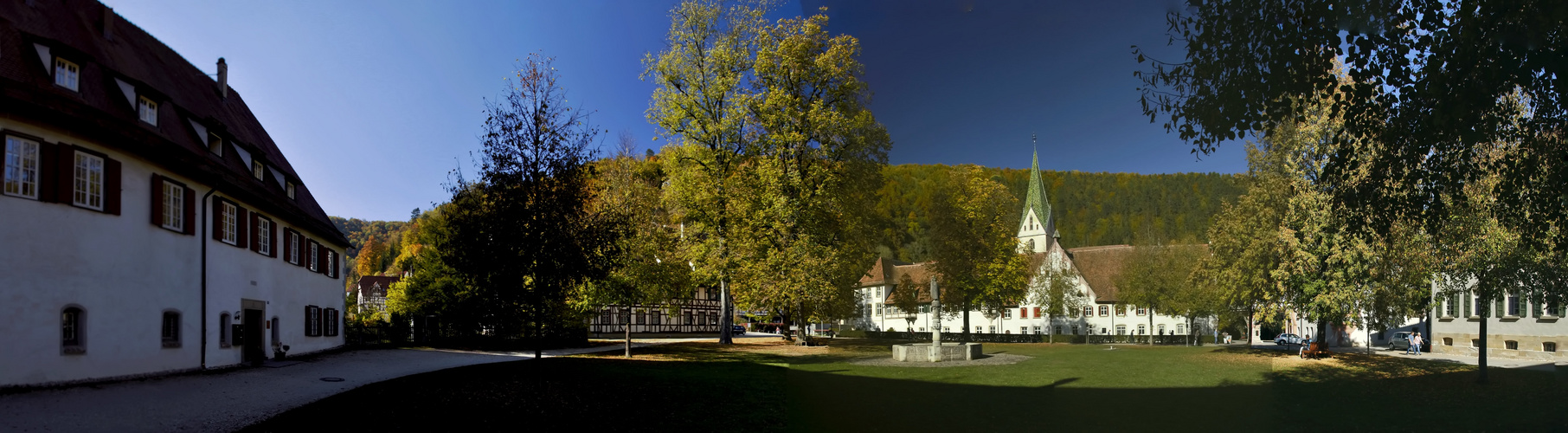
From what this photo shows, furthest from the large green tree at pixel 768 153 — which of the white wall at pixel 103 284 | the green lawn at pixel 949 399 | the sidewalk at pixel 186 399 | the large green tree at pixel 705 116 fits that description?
the white wall at pixel 103 284

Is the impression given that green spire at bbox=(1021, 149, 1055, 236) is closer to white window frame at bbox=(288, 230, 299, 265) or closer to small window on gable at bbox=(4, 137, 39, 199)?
A: white window frame at bbox=(288, 230, 299, 265)

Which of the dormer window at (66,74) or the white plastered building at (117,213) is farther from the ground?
the dormer window at (66,74)

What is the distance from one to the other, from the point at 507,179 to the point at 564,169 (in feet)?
3.35

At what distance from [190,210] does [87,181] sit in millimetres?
3358

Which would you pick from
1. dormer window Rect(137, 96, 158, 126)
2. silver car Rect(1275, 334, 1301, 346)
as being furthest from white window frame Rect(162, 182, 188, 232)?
silver car Rect(1275, 334, 1301, 346)

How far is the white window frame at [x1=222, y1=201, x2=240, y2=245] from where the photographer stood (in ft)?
71.3

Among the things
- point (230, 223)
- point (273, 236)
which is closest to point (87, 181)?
point (230, 223)

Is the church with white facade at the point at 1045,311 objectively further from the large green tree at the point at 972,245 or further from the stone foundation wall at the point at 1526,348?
the stone foundation wall at the point at 1526,348

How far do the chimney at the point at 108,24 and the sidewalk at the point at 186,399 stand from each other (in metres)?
8.69

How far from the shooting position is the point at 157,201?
59.1 ft

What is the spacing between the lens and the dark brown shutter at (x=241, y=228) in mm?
22516

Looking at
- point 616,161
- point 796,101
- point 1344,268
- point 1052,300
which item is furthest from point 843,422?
point 1052,300

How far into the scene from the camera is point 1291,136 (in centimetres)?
2534

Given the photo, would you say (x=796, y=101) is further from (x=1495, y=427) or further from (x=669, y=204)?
(x=1495, y=427)
